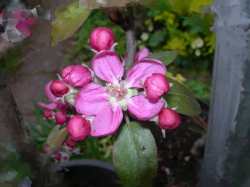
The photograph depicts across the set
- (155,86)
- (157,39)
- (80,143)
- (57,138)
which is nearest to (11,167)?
(57,138)

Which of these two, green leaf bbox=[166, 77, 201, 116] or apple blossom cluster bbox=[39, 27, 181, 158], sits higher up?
apple blossom cluster bbox=[39, 27, 181, 158]

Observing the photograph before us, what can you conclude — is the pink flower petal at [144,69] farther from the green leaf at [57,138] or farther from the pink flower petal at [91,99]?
the green leaf at [57,138]

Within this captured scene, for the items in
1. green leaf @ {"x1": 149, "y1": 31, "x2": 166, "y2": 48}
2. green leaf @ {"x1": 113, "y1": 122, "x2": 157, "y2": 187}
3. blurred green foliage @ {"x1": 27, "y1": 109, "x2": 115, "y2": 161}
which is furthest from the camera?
green leaf @ {"x1": 149, "y1": 31, "x2": 166, "y2": 48}

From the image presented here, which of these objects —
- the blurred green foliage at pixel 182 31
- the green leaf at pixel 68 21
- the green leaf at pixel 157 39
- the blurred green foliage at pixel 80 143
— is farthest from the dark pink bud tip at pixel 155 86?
the green leaf at pixel 157 39

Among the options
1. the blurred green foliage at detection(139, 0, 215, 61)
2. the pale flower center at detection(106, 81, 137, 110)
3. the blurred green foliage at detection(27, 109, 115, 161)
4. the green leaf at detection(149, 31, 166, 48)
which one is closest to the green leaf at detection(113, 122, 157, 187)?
the pale flower center at detection(106, 81, 137, 110)

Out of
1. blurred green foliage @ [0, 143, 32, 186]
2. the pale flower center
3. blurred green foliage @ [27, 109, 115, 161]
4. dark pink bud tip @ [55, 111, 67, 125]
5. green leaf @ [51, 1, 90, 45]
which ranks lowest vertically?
blurred green foliage @ [27, 109, 115, 161]

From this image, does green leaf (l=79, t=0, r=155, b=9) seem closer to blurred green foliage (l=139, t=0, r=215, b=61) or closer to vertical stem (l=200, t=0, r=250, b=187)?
vertical stem (l=200, t=0, r=250, b=187)

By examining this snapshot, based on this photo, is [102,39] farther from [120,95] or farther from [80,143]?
[80,143]
